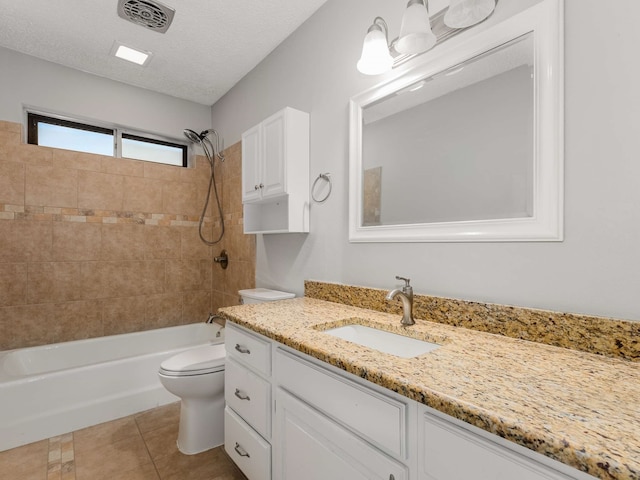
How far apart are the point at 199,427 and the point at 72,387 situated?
891mm

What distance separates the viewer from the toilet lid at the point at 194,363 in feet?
5.70

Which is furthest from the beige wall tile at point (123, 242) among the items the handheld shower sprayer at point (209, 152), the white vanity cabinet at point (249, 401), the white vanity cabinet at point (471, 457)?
the white vanity cabinet at point (471, 457)

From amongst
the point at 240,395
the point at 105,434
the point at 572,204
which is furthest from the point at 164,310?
the point at 572,204

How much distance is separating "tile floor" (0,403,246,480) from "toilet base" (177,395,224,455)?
39mm

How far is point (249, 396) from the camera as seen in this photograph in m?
1.39

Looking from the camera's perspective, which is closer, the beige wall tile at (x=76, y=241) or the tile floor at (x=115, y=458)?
the tile floor at (x=115, y=458)

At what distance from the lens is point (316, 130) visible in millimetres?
1927

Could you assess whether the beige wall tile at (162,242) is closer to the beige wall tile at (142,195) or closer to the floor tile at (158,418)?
the beige wall tile at (142,195)

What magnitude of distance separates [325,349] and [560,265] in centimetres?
77

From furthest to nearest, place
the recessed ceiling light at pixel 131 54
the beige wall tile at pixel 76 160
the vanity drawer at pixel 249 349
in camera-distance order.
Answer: the beige wall tile at pixel 76 160 < the recessed ceiling light at pixel 131 54 < the vanity drawer at pixel 249 349

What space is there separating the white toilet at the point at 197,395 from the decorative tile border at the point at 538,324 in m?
1.03

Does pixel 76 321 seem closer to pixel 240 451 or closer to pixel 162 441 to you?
pixel 162 441

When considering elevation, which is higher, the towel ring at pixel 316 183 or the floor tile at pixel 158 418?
the towel ring at pixel 316 183

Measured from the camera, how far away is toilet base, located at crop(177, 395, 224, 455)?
5.86ft
